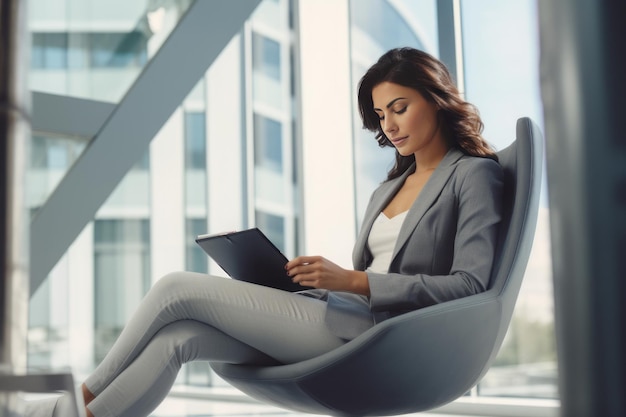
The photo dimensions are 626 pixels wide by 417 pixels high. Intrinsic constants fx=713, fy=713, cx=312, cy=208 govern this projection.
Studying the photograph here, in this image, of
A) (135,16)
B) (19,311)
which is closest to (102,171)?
(135,16)

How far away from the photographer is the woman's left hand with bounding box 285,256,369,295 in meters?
1.59

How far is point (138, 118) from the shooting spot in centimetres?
276

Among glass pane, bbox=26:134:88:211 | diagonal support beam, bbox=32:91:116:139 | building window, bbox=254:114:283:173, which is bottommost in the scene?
glass pane, bbox=26:134:88:211

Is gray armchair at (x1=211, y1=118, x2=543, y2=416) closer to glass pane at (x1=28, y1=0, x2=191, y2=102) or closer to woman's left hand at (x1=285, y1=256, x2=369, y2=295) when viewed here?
woman's left hand at (x1=285, y1=256, x2=369, y2=295)

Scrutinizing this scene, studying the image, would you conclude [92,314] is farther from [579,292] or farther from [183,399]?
[579,292]

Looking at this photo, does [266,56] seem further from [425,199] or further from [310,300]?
[310,300]

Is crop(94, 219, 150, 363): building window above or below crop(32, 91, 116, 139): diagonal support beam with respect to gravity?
below

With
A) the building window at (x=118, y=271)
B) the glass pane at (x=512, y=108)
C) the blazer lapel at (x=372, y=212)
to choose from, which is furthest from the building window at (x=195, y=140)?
the blazer lapel at (x=372, y=212)

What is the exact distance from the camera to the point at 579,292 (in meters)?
0.25

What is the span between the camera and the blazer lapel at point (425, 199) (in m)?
1.77

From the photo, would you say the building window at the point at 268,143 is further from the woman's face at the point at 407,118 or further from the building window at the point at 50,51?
the woman's face at the point at 407,118

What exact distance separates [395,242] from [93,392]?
83 cm

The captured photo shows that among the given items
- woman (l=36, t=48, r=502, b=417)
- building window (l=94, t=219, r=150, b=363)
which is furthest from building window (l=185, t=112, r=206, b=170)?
woman (l=36, t=48, r=502, b=417)

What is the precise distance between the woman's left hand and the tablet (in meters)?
0.06
